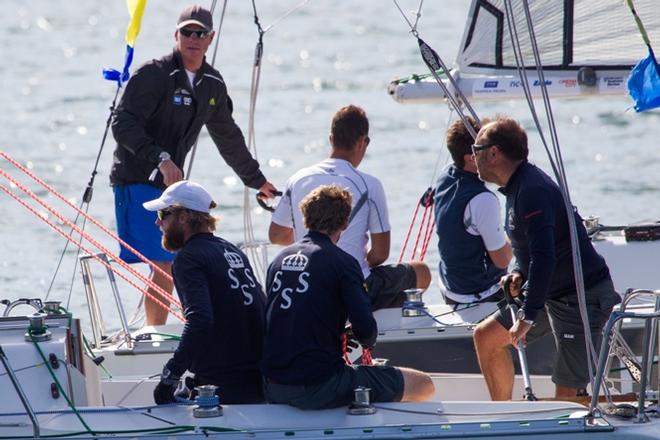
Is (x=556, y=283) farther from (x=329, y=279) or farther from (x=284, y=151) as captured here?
(x=284, y=151)

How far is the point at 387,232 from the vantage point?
6402 mm

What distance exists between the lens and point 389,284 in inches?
260

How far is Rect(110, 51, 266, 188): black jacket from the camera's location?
679 centimetres

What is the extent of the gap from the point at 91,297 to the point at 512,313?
208 cm

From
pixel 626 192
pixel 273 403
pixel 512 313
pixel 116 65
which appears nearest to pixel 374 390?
pixel 273 403

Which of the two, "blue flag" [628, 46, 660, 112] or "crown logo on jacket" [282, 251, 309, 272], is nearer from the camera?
"crown logo on jacket" [282, 251, 309, 272]

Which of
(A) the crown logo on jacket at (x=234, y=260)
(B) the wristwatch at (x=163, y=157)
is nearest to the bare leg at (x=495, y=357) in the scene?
(A) the crown logo on jacket at (x=234, y=260)

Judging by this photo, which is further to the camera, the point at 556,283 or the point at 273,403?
the point at 556,283

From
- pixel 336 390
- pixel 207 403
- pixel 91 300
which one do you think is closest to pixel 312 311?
pixel 336 390

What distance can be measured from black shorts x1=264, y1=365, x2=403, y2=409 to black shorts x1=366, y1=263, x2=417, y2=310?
144 cm

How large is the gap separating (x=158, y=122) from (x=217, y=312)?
6.81 ft

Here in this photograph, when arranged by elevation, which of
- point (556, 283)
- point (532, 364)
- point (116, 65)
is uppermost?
point (116, 65)

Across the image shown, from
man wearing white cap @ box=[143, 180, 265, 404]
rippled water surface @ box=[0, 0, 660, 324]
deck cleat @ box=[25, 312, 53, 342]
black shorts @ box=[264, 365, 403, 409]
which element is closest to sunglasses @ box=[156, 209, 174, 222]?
man wearing white cap @ box=[143, 180, 265, 404]

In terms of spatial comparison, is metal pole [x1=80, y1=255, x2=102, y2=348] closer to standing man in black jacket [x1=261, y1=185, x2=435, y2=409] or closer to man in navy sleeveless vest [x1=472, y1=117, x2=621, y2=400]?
standing man in black jacket [x1=261, y1=185, x2=435, y2=409]
